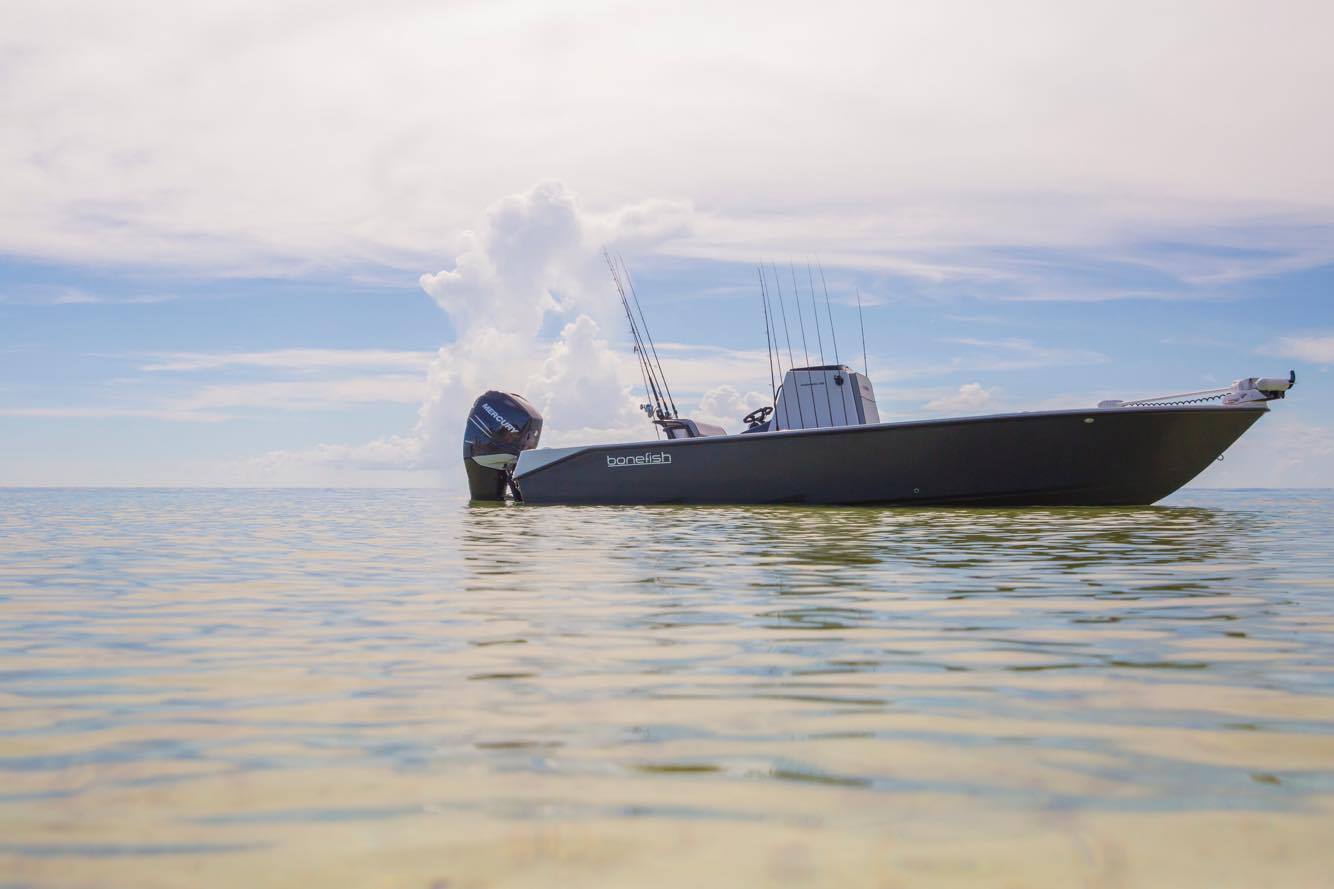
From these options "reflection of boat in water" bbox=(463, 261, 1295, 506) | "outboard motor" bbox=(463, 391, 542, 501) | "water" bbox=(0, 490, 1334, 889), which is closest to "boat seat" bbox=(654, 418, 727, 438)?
"reflection of boat in water" bbox=(463, 261, 1295, 506)

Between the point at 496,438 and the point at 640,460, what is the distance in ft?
15.1

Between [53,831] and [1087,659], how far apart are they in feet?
9.80

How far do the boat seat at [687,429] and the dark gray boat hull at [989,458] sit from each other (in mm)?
956

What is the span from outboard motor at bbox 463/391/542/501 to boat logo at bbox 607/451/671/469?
10.7 feet

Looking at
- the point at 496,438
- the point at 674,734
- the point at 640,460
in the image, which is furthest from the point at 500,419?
the point at 674,734

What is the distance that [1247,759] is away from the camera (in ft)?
7.61

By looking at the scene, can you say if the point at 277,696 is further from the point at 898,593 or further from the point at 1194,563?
the point at 1194,563

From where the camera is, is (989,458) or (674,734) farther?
(989,458)

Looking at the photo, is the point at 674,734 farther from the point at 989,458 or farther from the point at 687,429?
the point at 687,429

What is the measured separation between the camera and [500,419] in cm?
2184

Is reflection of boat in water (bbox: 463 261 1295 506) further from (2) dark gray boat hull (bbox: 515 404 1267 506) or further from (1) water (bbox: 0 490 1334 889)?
(1) water (bbox: 0 490 1334 889)

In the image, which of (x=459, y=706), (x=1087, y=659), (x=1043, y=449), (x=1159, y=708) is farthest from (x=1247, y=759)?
(x=1043, y=449)

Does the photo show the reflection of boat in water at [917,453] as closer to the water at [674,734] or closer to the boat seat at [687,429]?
the boat seat at [687,429]

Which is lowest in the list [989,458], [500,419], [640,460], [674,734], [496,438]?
[674,734]
